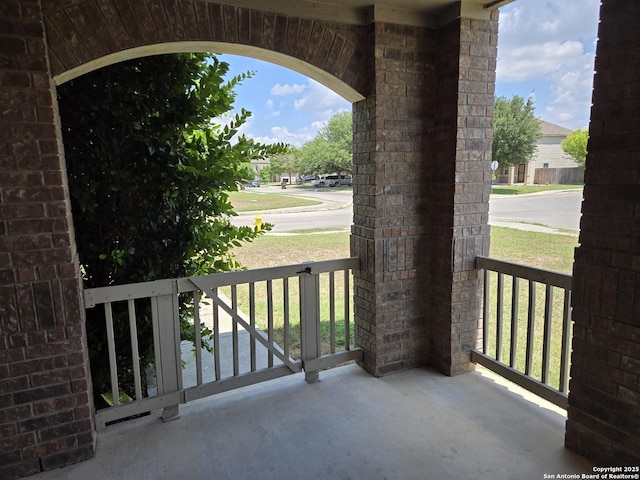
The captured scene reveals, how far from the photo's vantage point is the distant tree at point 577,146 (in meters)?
2.64

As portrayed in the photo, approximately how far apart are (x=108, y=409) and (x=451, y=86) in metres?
3.12

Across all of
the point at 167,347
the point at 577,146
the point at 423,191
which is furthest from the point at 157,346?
the point at 577,146

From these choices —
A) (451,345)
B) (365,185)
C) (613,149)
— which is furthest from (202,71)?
(451,345)

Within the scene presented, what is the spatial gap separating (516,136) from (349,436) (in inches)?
159

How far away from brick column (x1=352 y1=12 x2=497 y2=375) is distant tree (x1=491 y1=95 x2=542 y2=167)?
162 cm

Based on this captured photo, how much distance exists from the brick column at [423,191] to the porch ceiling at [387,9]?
73 mm

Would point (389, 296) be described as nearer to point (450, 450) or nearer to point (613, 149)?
point (450, 450)

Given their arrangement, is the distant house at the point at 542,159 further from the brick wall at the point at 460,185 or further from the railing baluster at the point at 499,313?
the railing baluster at the point at 499,313

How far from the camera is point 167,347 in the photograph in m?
2.52

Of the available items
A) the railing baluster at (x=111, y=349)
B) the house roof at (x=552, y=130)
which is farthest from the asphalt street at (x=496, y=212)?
the railing baluster at (x=111, y=349)

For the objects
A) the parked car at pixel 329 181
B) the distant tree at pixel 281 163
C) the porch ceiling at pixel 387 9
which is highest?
the porch ceiling at pixel 387 9

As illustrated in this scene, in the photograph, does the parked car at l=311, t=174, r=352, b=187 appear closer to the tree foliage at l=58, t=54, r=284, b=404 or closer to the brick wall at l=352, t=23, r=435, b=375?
the brick wall at l=352, t=23, r=435, b=375

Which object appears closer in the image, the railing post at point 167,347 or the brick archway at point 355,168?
the brick archway at point 355,168

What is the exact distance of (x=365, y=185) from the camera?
2.94m
